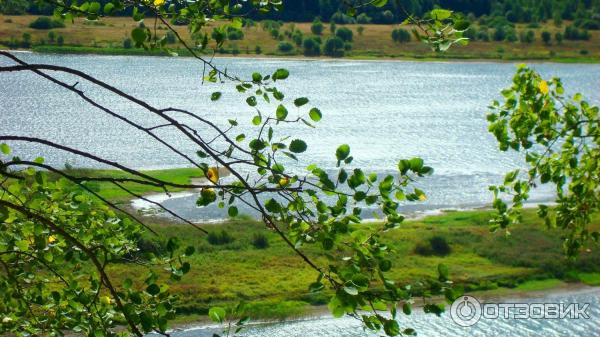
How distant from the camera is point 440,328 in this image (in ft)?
75.1

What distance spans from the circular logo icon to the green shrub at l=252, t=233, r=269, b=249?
16.9 feet

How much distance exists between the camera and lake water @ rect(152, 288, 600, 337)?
72.9ft

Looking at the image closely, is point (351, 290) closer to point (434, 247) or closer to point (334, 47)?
point (434, 247)

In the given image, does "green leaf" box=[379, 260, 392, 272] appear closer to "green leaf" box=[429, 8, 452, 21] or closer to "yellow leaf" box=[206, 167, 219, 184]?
"yellow leaf" box=[206, 167, 219, 184]

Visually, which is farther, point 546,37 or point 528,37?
point 546,37

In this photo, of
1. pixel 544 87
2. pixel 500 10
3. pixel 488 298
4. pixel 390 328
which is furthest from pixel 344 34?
pixel 390 328

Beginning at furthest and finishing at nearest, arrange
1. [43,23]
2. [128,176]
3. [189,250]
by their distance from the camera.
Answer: [43,23], [128,176], [189,250]

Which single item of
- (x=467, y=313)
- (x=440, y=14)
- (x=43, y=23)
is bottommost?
(x=43, y=23)

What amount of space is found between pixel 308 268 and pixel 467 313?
395 centimetres

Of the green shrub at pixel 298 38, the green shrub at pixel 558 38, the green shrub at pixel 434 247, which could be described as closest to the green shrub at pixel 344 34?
the green shrub at pixel 298 38

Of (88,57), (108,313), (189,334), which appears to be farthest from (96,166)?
(88,57)

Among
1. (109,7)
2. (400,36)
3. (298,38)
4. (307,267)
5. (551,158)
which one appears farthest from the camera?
(400,36)

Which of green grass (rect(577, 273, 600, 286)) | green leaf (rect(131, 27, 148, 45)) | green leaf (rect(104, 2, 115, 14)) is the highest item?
green leaf (rect(104, 2, 115, 14))

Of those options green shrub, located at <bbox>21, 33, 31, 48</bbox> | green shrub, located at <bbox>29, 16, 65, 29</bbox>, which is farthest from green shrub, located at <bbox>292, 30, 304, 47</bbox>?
green shrub, located at <bbox>21, 33, 31, 48</bbox>
